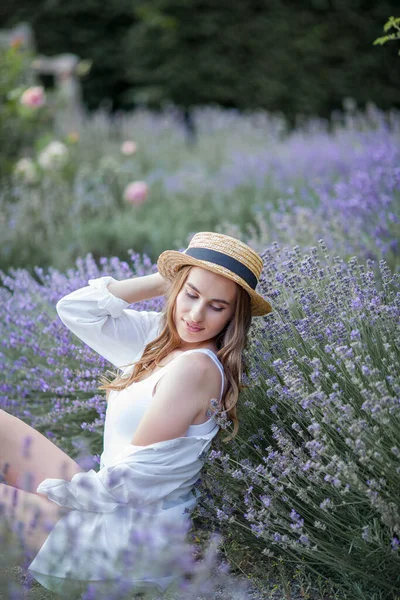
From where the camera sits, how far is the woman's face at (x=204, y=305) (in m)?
2.15

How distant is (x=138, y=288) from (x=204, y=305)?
38cm

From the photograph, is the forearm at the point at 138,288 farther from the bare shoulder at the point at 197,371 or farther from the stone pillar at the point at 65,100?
the stone pillar at the point at 65,100

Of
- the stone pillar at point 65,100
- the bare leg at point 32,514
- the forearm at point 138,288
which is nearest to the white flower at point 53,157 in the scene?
the stone pillar at point 65,100

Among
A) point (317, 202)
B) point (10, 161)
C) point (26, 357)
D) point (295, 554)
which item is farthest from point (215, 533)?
point (10, 161)

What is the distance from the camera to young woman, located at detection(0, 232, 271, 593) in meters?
1.94

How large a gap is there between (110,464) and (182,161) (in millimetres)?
4975

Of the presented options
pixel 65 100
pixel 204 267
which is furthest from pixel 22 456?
pixel 65 100

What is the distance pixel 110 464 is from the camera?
83.5 inches

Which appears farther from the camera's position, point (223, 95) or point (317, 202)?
point (223, 95)

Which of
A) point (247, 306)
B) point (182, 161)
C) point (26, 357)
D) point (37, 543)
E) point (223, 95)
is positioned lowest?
point (223, 95)

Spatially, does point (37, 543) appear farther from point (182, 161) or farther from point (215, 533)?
point (182, 161)

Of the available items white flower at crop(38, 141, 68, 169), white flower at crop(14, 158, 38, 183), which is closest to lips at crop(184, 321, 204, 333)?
white flower at crop(14, 158, 38, 183)

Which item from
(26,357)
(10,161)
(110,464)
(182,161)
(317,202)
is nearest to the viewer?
(110,464)

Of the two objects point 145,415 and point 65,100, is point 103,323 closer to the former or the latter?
point 145,415
